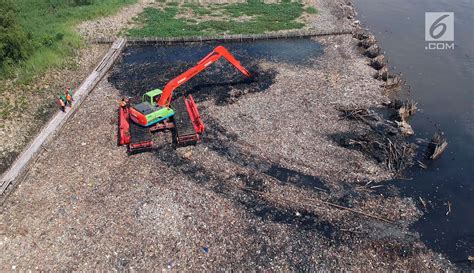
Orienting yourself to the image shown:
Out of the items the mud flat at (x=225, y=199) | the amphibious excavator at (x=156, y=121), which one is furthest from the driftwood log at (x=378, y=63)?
the amphibious excavator at (x=156, y=121)

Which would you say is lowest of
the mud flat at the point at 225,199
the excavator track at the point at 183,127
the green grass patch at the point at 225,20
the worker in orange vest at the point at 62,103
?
the mud flat at the point at 225,199

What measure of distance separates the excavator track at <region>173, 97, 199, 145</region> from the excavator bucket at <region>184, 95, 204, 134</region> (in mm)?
338

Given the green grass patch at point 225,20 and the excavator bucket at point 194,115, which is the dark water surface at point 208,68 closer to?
the excavator bucket at point 194,115

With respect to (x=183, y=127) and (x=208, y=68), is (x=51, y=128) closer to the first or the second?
(x=183, y=127)

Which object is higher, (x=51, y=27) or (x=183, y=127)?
(x=51, y=27)

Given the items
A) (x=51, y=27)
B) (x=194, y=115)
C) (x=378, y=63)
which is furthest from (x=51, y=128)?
(x=378, y=63)

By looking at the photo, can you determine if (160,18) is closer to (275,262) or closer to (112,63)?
(112,63)

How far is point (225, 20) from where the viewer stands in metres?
42.5

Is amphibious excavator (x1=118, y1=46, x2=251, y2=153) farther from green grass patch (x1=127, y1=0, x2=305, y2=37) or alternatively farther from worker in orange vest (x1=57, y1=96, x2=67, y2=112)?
green grass patch (x1=127, y1=0, x2=305, y2=37)

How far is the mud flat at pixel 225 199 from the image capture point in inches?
632

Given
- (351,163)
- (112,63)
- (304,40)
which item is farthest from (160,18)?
(351,163)

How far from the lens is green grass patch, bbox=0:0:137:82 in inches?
1188

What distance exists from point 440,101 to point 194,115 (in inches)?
745

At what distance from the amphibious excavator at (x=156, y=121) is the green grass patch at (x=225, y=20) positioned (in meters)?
16.3
